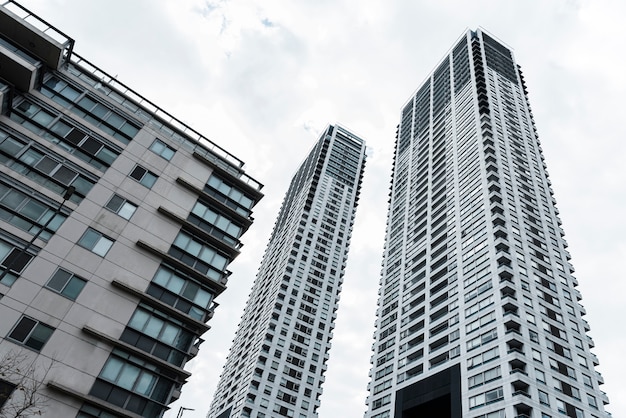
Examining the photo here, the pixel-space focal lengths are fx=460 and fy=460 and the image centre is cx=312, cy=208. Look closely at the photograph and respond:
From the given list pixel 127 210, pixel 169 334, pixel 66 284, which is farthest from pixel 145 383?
pixel 127 210

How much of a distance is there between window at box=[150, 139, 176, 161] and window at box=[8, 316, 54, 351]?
16739mm

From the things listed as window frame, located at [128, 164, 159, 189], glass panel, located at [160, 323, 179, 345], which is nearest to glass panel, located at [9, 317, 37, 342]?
glass panel, located at [160, 323, 179, 345]

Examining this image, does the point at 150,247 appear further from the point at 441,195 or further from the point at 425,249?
the point at 441,195

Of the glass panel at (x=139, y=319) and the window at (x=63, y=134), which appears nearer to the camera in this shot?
the glass panel at (x=139, y=319)

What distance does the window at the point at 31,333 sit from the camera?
83.8 ft

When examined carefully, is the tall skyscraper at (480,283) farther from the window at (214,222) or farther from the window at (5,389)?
the window at (5,389)

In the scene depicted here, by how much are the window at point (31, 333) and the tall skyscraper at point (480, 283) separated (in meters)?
44.7

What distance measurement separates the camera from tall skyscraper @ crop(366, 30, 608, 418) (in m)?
54.4

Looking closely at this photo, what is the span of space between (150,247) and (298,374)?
6439 centimetres

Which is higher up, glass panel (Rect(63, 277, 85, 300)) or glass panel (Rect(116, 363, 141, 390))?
glass panel (Rect(63, 277, 85, 300))

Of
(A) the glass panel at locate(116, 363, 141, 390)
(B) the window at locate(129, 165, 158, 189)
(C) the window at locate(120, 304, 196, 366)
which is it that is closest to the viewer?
(A) the glass panel at locate(116, 363, 141, 390)

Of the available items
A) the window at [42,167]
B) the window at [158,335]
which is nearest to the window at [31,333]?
the window at [158,335]

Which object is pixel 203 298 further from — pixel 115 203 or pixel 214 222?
pixel 115 203

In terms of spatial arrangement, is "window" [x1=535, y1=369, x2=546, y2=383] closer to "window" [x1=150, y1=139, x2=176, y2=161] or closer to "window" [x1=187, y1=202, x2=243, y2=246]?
"window" [x1=187, y1=202, x2=243, y2=246]
